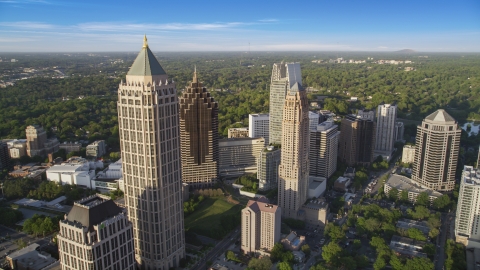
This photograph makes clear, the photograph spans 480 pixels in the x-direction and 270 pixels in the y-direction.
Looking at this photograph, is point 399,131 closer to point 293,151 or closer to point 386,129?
point 386,129

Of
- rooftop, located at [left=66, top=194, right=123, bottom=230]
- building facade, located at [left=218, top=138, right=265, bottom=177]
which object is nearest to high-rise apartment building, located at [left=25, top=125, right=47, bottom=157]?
building facade, located at [left=218, top=138, right=265, bottom=177]

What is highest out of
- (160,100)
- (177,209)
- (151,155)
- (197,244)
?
(160,100)

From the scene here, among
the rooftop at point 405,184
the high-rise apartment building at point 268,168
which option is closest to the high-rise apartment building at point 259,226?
the high-rise apartment building at point 268,168

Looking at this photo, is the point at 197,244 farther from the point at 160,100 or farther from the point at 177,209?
the point at 160,100

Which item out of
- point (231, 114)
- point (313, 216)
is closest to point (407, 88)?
point (231, 114)

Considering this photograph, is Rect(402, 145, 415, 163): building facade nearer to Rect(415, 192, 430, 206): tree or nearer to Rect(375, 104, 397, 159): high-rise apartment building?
Rect(375, 104, 397, 159): high-rise apartment building

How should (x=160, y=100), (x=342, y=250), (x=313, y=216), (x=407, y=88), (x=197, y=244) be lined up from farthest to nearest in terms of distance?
(x=407, y=88) → (x=313, y=216) → (x=197, y=244) → (x=342, y=250) → (x=160, y=100)
